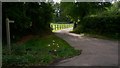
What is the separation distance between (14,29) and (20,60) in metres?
9.09

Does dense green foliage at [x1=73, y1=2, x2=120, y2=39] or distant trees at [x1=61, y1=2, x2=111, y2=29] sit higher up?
distant trees at [x1=61, y1=2, x2=111, y2=29]

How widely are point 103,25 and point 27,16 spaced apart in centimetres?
832

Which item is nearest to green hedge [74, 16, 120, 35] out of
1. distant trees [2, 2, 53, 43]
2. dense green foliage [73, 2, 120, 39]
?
dense green foliage [73, 2, 120, 39]

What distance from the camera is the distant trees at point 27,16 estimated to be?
51.9ft

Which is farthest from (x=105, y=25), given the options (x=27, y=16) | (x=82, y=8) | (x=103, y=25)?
(x=82, y=8)

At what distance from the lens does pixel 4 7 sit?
1577cm

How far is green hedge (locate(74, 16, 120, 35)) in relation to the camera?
21.4m

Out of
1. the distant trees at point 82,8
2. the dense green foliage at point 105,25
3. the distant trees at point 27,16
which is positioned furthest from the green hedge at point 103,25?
the distant trees at point 27,16

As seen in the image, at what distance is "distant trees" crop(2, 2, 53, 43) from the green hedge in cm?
504

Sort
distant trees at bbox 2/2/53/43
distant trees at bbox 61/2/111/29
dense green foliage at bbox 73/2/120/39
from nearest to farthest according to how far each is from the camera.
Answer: distant trees at bbox 2/2/53/43 < dense green foliage at bbox 73/2/120/39 < distant trees at bbox 61/2/111/29

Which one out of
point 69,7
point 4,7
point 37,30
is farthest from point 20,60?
point 69,7

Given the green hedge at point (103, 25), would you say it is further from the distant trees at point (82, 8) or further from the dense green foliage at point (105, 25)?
the distant trees at point (82, 8)

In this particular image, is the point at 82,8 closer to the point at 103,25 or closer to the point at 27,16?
the point at 103,25

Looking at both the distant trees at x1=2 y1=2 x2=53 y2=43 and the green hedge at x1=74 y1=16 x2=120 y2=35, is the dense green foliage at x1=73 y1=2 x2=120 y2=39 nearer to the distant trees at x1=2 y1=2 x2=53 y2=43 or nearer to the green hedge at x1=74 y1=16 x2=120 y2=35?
the green hedge at x1=74 y1=16 x2=120 y2=35
